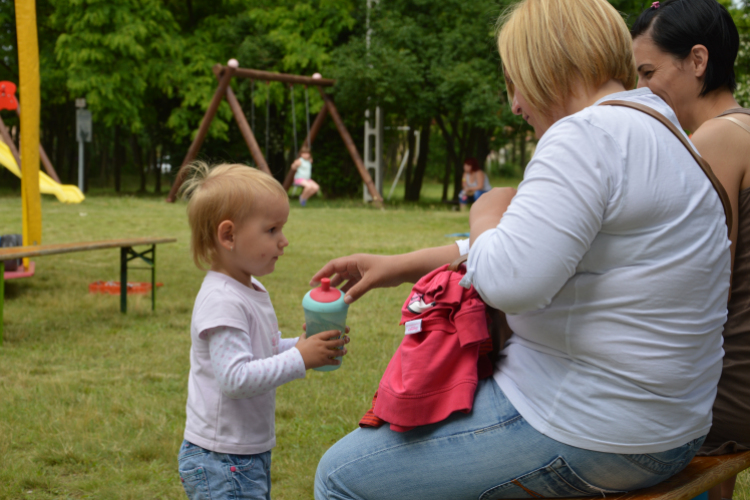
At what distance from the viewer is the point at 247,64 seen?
22.6 metres

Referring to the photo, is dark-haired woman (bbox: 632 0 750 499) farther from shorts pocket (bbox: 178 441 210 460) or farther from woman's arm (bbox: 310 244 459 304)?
shorts pocket (bbox: 178 441 210 460)

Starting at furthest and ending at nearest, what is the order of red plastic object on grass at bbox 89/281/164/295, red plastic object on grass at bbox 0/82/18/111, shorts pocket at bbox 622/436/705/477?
red plastic object on grass at bbox 0/82/18/111
red plastic object on grass at bbox 89/281/164/295
shorts pocket at bbox 622/436/705/477

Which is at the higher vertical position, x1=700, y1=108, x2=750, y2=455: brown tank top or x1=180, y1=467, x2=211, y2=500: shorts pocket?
x1=700, y1=108, x2=750, y2=455: brown tank top

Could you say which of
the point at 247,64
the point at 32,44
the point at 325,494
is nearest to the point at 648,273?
the point at 325,494

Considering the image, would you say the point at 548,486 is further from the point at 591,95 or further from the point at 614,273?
the point at 591,95

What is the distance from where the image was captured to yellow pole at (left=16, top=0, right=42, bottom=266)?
614cm

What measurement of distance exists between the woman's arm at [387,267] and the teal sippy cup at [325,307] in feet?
0.10

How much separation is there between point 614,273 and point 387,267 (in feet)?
2.36

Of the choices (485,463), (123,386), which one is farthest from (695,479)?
(123,386)

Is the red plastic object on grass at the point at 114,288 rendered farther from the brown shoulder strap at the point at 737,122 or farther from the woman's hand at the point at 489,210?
the brown shoulder strap at the point at 737,122

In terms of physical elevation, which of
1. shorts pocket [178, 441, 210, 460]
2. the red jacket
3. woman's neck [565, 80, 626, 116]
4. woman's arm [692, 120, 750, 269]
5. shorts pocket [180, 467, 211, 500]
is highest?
woman's neck [565, 80, 626, 116]

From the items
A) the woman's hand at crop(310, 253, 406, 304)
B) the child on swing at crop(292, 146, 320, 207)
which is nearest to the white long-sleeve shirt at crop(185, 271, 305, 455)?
the woman's hand at crop(310, 253, 406, 304)

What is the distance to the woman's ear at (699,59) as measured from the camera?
212 centimetres

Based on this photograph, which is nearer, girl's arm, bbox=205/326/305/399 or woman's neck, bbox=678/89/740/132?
girl's arm, bbox=205/326/305/399
